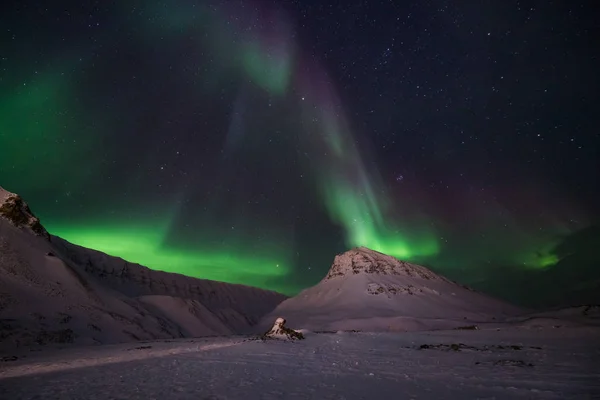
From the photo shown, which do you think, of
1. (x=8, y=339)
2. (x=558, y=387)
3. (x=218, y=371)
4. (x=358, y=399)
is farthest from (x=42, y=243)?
(x=558, y=387)

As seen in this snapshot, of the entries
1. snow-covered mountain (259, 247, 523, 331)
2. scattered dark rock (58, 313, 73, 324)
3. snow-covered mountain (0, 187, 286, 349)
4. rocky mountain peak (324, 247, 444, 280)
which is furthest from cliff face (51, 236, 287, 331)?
scattered dark rock (58, 313, 73, 324)

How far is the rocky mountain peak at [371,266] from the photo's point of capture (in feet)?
508

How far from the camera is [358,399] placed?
11461 millimetres

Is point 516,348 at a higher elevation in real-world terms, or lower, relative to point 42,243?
lower

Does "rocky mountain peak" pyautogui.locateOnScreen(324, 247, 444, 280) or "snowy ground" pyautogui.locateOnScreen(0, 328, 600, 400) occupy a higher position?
"rocky mountain peak" pyautogui.locateOnScreen(324, 247, 444, 280)

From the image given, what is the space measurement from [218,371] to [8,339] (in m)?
33.9

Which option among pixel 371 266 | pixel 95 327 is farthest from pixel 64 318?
pixel 371 266

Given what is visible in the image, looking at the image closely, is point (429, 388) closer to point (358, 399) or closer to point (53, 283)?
point (358, 399)

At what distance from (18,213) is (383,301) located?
103m

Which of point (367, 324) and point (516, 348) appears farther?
point (367, 324)

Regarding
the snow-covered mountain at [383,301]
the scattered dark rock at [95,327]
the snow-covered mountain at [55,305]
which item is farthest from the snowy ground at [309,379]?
the snow-covered mountain at [383,301]

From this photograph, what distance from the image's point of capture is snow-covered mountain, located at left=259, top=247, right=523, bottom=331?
98.1 meters

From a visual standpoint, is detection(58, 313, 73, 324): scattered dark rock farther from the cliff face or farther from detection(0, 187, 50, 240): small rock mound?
the cliff face

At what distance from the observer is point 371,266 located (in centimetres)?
15850
